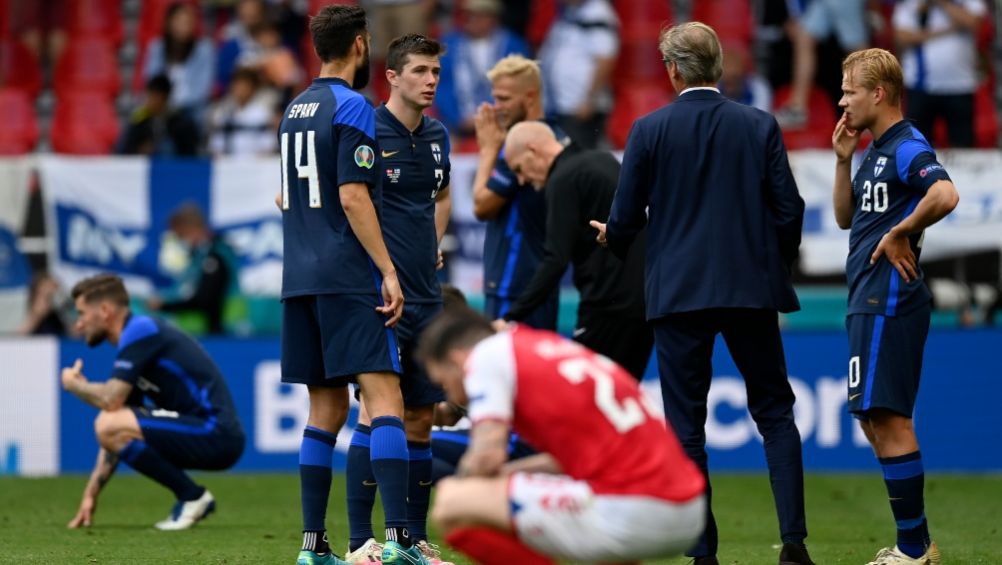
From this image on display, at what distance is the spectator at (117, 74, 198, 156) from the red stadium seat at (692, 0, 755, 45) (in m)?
5.47

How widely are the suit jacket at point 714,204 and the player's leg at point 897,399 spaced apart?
1.28 feet

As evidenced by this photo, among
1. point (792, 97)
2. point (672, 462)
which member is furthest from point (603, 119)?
point (672, 462)

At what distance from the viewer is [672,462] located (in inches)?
189

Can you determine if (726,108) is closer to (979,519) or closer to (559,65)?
(979,519)

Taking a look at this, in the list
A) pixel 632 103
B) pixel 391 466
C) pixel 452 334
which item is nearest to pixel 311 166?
pixel 391 466

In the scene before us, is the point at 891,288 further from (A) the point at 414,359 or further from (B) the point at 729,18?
(B) the point at 729,18

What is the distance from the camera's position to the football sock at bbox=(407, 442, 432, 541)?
7.49 meters

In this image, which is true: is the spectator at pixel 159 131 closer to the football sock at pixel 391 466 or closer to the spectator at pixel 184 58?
the spectator at pixel 184 58

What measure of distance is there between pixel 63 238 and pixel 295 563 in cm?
713

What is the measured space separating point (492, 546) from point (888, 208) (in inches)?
116

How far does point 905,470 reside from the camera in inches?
270

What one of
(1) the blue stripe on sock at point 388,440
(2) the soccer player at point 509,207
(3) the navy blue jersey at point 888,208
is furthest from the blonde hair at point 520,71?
(1) the blue stripe on sock at point 388,440

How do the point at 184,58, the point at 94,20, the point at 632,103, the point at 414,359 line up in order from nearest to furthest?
the point at 414,359 < the point at 632,103 < the point at 184,58 < the point at 94,20

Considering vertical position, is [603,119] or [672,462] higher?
[603,119]
